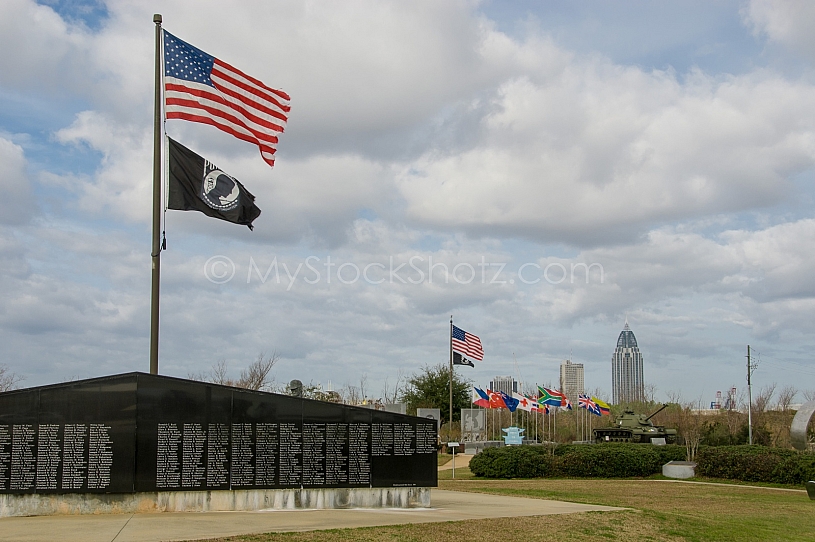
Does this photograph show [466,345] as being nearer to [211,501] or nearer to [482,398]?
[482,398]

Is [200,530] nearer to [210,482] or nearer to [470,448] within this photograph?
[210,482]

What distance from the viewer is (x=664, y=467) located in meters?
31.1

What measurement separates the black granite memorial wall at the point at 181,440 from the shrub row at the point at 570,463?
16.6 meters

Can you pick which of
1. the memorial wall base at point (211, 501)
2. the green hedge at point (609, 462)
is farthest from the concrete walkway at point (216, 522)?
the green hedge at point (609, 462)

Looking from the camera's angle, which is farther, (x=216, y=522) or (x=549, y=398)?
(x=549, y=398)

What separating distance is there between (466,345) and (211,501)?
2338 centimetres

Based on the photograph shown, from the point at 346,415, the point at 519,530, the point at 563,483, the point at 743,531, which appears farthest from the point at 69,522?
the point at 563,483

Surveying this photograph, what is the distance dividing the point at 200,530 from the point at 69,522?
7.73 ft

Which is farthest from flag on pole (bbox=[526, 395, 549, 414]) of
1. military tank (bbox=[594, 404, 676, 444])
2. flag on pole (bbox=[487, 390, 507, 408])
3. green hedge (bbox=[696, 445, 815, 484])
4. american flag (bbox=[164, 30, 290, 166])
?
american flag (bbox=[164, 30, 290, 166])

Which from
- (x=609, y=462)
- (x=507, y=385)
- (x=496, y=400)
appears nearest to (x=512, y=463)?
(x=609, y=462)

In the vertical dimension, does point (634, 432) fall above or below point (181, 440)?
below

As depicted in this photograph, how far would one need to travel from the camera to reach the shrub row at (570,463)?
31047 mm

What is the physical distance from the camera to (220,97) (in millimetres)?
13867

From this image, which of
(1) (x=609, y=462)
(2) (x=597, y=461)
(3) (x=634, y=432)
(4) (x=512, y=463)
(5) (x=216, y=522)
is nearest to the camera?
(5) (x=216, y=522)
